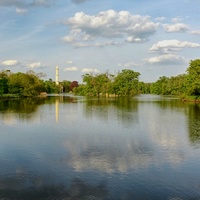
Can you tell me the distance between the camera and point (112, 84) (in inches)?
3999

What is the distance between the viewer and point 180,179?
12062 millimetres

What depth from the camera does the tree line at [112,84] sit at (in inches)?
2561

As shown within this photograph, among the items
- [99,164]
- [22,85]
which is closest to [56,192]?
[99,164]

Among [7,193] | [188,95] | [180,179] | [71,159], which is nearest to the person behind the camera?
[7,193]

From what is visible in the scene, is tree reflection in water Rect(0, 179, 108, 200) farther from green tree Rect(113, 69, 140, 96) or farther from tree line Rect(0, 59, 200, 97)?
green tree Rect(113, 69, 140, 96)

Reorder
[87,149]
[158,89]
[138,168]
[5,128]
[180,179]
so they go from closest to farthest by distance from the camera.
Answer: [180,179], [138,168], [87,149], [5,128], [158,89]

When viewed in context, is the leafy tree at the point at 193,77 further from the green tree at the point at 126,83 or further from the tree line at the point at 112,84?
the green tree at the point at 126,83

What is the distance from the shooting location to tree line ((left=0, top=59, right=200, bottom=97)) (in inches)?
2561

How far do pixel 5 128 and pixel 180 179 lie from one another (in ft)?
56.1

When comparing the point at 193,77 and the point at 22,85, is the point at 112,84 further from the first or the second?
the point at 193,77

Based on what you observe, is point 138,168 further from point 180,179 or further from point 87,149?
Answer: point 87,149

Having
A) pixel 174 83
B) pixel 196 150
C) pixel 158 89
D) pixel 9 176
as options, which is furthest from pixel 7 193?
pixel 158 89

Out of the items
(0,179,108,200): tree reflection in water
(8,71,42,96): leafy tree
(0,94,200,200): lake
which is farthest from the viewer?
(8,71,42,96): leafy tree

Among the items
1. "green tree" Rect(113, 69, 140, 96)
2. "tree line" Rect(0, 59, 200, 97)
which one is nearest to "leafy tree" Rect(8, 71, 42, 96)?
"tree line" Rect(0, 59, 200, 97)
